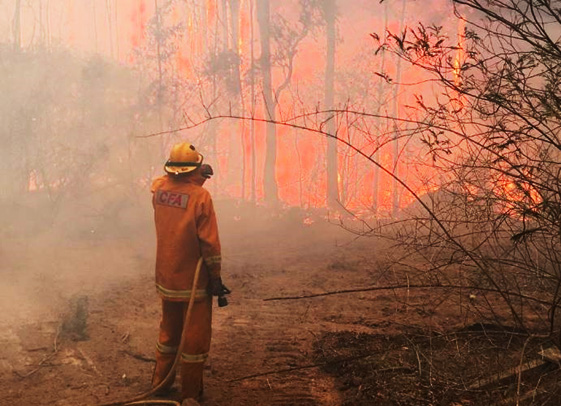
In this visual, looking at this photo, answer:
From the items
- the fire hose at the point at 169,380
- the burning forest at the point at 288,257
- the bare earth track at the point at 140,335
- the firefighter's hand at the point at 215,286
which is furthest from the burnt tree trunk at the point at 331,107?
the fire hose at the point at 169,380

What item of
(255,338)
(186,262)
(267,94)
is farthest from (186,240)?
(267,94)

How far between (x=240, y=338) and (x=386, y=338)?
69.5 inches

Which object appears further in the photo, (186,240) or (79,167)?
(79,167)

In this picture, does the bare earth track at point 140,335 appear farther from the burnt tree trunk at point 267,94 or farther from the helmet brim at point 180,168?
the burnt tree trunk at point 267,94

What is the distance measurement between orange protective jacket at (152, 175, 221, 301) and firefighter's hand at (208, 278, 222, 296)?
1.6 inches

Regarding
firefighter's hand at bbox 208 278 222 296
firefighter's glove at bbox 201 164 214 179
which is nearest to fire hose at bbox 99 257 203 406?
firefighter's hand at bbox 208 278 222 296

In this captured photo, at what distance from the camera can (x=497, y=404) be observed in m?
2.65

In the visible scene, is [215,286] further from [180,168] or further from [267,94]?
[267,94]

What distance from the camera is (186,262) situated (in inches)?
163

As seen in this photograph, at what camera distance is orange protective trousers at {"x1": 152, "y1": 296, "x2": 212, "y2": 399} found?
156 inches

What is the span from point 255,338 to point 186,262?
1966mm

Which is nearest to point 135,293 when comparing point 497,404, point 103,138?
point 497,404

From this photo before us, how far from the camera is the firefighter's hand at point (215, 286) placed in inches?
159

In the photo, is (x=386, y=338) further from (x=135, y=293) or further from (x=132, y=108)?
(x=132, y=108)
